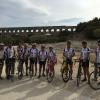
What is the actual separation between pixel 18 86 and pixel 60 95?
2470 mm

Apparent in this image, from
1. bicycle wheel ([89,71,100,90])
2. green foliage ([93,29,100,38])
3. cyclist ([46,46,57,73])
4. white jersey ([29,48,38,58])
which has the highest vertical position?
green foliage ([93,29,100,38])

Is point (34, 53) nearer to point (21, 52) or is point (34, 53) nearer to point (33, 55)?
point (33, 55)

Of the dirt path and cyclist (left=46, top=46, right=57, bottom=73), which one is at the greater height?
cyclist (left=46, top=46, right=57, bottom=73)

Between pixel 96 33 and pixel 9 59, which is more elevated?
pixel 96 33

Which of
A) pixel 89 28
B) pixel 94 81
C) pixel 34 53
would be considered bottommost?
pixel 94 81

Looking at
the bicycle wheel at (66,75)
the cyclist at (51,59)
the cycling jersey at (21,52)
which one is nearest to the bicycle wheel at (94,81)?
the bicycle wheel at (66,75)

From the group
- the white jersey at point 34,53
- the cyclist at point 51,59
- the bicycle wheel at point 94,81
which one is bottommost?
the bicycle wheel at point 94,81

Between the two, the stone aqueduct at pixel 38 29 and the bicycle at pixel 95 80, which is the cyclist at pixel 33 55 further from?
the stone aqueduct at pixel 38 29

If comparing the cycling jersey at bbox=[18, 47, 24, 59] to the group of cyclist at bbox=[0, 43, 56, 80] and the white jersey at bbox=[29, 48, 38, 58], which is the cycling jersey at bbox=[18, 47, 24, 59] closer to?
the group of cyclist at bbox=[0, 43, 56, 80]

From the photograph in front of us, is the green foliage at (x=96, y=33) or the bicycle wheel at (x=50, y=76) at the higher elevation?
the green foliage at (x=96, y=33)

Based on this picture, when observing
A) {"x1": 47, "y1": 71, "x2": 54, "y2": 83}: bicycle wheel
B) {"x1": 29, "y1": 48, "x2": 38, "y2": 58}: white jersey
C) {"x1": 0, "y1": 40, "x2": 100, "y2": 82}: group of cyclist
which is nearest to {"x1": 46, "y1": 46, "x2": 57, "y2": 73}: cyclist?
{"x1": 0, "y1": 40, "x2": 100, "y2": 82}: group of cyclist

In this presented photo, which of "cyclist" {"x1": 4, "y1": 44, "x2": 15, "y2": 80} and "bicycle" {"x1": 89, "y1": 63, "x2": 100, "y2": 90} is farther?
"cyclist" {"x1": 4, "y1": 44, "x2": 15, "y2": 80}

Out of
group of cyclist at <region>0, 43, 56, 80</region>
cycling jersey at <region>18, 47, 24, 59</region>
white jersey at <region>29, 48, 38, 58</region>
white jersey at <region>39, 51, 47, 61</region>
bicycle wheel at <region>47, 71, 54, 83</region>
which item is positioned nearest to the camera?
bicycle wheel at <region>47, 71, 54, 83</region>

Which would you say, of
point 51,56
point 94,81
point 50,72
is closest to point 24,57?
point 51,56
